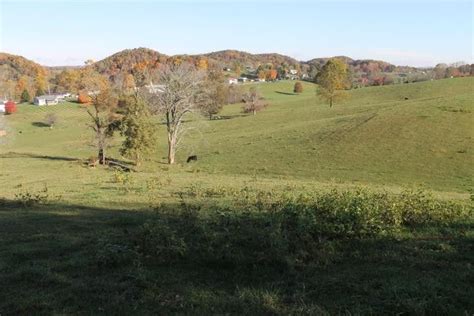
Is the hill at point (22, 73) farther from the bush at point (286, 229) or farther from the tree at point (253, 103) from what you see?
the bush at point (286, 229)

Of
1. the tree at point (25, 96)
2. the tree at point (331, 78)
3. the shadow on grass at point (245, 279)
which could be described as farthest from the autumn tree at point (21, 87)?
the shadow on grass at point (245, 279)

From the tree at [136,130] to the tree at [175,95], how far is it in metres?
3.20

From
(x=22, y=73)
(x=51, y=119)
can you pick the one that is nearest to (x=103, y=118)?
(x=51, y=119)

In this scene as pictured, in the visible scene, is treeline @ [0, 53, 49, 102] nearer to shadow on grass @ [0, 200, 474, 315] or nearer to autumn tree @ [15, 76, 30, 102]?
autumn tree @ [15, 76, 30, 102]

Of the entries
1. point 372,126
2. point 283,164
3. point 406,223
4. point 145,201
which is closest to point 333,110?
point 372,126

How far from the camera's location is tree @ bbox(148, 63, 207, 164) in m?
45.8

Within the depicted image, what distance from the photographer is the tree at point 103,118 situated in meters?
47.0

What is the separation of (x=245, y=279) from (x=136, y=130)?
37.0 metres

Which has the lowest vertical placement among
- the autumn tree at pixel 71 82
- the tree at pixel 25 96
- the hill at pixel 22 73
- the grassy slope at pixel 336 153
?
the grassy slope at pixel 336 153

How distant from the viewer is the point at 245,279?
6.82 metres

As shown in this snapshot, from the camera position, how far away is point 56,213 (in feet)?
43.7

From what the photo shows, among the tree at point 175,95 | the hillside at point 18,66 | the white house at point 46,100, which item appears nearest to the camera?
the tree at point 175,95

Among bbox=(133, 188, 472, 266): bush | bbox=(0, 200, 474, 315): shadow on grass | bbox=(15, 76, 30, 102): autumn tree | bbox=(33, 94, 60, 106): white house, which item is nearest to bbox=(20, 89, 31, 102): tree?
bbox=(15, 76, 30, 102): autumn tree

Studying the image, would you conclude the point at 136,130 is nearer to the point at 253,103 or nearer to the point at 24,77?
the point at 253,103
